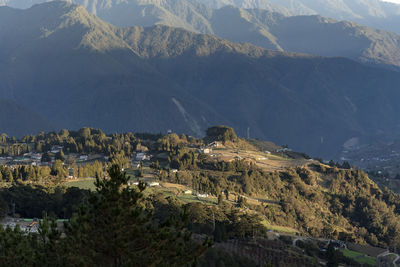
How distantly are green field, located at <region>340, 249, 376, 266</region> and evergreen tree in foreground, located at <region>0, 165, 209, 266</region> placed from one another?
2228 inches

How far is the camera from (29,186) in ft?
273

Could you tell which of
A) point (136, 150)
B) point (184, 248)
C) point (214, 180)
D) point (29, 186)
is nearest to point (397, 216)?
point (214, 180)

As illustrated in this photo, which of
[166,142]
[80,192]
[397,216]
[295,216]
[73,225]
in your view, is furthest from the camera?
[166,142]

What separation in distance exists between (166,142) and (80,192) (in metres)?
62.3

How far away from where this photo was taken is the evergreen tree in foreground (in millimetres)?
28359

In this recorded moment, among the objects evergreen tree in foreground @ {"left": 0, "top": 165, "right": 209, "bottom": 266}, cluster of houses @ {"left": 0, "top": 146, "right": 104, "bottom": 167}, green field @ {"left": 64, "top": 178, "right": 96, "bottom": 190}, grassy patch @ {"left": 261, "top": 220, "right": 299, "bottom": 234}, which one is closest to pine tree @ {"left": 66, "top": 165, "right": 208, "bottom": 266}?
evergreen tree in foreground @ {"left": 0, "top": 165, "right": 209, "bottom": 266}

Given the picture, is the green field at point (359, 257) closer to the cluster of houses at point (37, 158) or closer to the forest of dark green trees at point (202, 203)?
the forest of dark green trees at point (202, 203)

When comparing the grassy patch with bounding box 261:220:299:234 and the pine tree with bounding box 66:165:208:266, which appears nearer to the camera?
the pine tree with bounding box 66:165:208:266

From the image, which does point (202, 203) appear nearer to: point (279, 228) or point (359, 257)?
point (279, 228)

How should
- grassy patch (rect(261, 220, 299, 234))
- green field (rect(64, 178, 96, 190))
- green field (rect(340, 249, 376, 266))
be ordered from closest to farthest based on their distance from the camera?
1. green field (rect(340, 249, 376, 266))
2. grassy patch (rect(261, 220, 299, 234))
3. green field (rect(64, 178, 96, 190))

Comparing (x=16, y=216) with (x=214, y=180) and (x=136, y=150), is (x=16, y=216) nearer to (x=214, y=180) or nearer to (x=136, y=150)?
(x=214, y=180)

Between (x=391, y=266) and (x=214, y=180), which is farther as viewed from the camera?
(x=214, y=180)

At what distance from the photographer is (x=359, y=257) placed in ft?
273

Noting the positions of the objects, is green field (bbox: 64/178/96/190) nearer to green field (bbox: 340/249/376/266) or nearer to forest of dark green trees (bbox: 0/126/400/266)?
forest of dark green trees (bbox: 0/126/400/266)
